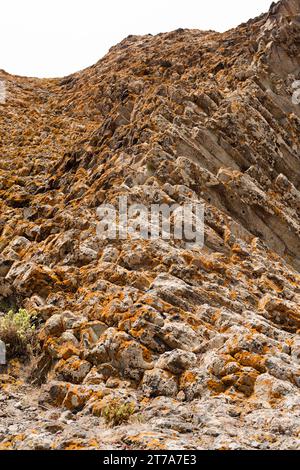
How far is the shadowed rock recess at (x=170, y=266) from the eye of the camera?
1206cm

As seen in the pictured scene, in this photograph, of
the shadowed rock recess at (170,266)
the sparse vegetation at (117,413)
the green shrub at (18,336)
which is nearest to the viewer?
the sparse vegetation at (117,413)

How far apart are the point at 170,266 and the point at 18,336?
5.22 metres

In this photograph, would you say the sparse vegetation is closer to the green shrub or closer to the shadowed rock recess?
the shadowed rock recess

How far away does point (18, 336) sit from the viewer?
15609 mm

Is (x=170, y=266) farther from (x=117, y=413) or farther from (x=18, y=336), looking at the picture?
(x=117, y=413)

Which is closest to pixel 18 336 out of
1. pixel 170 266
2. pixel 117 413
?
pixel 117 413

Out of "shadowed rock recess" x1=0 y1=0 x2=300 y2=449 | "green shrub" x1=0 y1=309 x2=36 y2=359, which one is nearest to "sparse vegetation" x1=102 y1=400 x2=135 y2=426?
"shadowed rock recess" x1=0 y1=0 x2=300 y2=449

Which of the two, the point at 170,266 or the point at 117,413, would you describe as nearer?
the point at 117,413

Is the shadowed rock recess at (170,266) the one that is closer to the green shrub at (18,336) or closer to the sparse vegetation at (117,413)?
the sparse vegetation at (117,413)

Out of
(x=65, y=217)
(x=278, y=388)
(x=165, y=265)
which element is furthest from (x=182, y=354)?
(x=65, y=217)

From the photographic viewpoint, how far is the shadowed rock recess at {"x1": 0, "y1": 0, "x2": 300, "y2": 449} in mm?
12062

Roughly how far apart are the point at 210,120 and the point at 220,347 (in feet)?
49.7

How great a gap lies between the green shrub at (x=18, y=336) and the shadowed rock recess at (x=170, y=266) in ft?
1.45

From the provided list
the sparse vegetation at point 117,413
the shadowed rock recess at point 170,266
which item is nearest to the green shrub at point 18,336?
the shadowed rock recess at point 170,266
